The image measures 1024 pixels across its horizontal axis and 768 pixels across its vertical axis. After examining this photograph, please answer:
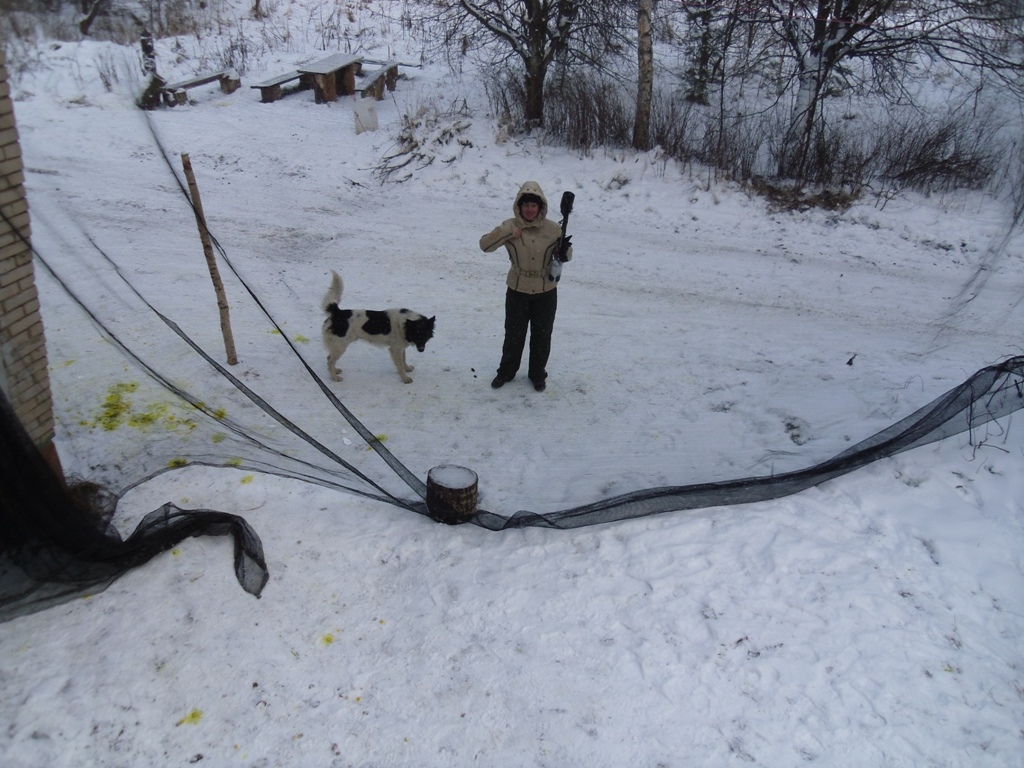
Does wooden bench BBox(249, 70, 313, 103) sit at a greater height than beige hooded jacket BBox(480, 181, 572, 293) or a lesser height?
greater

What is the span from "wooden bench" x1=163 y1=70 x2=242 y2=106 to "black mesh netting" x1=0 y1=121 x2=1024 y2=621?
648 cm

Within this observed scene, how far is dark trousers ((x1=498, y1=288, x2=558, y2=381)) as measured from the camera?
587 centimetres

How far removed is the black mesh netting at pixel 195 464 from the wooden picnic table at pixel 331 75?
798 cm

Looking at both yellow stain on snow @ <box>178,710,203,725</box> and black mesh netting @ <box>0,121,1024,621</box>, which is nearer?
yellow stain on snow @ <box>178,710,203,725</box>

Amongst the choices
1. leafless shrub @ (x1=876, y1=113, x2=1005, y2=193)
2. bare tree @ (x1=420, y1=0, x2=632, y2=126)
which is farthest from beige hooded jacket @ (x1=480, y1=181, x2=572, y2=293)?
leafless shrub @ (x1=876, y1=113, x2=1005, y2=193)

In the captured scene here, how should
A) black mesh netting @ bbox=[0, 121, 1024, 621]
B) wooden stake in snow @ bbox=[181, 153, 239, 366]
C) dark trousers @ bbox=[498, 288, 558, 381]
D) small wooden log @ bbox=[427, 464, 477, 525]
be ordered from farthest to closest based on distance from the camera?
dark trousers @ bbox=[498, 288, 558, 381] → wooden stake in snow @ bbox=[181, 153, 239, 366] → small wooden log @ bbox=[427, 464, 477, 525] → black mesh netting @ bbox=[0, 121, 1024, 621]

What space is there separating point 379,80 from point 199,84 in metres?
3.44

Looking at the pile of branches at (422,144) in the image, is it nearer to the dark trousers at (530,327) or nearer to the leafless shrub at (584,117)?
the leafless shrub at (584,117)

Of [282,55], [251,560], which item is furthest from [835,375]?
[282,55]

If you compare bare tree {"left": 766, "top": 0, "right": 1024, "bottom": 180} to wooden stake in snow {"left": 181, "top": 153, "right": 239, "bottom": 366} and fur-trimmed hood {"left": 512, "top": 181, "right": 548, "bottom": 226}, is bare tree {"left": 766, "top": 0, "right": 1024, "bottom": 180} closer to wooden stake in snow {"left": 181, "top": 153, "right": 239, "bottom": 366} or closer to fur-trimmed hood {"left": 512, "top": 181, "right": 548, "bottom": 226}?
fur-trimmed hood {"left": 512, "top": 181, "right": 548, "bottom": 226}

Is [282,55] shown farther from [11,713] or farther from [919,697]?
[919,697]

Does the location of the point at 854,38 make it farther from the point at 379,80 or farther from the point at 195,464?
the point at 195,464

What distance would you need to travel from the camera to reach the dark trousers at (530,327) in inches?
231

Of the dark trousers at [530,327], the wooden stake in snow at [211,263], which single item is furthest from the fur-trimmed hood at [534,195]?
the wooden stake in snow at [211,263]
